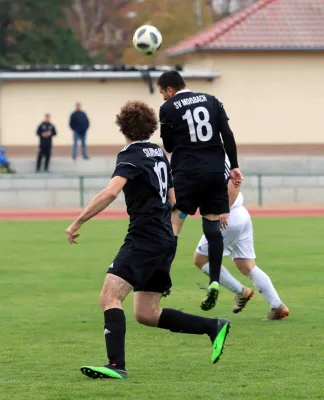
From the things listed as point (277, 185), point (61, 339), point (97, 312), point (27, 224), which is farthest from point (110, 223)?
point (61, 339)

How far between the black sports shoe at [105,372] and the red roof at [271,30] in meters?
36.0

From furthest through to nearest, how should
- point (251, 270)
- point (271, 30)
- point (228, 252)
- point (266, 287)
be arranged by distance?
point (271, 30)
point (228, 252)
point (251, 270)
point (266, 287)

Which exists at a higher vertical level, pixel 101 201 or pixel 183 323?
pixel 101 201

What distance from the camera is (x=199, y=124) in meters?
9.61

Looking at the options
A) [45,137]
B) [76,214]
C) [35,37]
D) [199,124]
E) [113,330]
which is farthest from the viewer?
[35,37]

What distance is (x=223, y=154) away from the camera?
9.82m

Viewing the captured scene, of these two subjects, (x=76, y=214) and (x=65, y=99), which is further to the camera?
(x=65, y=99)

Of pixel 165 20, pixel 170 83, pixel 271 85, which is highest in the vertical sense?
pixel 165 20

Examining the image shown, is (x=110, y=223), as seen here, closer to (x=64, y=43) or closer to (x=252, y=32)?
(x=252, y=32)

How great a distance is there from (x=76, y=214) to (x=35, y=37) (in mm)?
32378

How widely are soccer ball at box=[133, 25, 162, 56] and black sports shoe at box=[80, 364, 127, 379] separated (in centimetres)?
625

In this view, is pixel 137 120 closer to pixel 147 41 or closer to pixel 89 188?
pixel 147 41

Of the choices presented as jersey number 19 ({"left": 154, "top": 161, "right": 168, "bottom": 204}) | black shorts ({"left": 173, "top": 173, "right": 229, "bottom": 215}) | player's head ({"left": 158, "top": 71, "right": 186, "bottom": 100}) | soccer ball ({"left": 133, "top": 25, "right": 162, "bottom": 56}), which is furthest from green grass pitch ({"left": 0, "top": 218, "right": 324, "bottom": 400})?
soccer ball ({"left": 133, "top": 25, "right": 162, "bottom": 56})

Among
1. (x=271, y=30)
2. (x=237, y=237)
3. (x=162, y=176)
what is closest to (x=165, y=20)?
(x=271, y=30)
